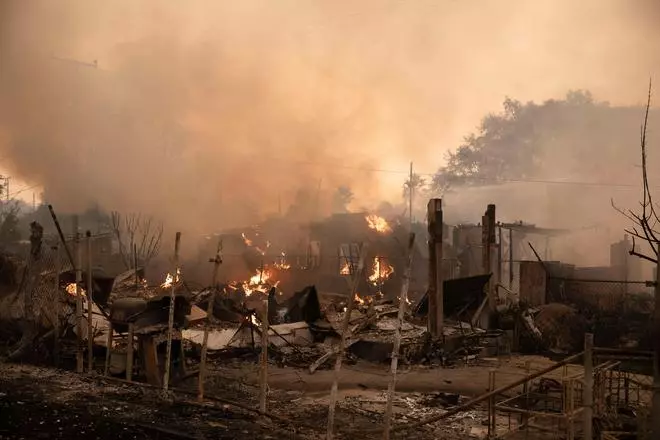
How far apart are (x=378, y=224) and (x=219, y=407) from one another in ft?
85.8

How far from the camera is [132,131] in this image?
36375mm

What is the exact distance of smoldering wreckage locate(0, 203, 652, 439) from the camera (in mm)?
7379

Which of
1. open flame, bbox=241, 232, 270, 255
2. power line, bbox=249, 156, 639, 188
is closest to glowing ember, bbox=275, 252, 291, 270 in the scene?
open flame, bbox=241, 232, 270, 255

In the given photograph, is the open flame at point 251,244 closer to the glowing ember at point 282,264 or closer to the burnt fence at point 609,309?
the glowing ember at point 282,264

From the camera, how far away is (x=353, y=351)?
14.2 m

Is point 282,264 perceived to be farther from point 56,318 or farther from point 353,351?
point 56,318

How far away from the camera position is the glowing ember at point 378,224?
1331 inches

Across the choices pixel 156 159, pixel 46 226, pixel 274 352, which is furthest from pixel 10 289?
pixel 46 226

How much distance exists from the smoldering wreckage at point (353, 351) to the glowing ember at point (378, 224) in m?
11.8

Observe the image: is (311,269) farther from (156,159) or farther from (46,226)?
(46,226)

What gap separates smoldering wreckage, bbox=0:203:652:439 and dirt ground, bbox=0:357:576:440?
0.05 meters

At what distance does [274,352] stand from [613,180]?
32.4 meters

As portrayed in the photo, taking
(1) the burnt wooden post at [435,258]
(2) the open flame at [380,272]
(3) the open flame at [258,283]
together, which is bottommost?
(3) the open flame at [258,283]

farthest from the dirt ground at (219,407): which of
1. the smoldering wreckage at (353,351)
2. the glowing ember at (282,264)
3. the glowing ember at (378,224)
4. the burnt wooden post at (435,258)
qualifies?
the glowing ember at (378,224)
